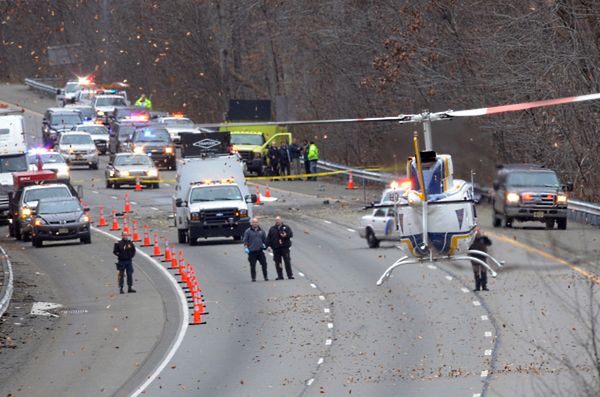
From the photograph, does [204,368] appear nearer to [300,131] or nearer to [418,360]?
[418,360]

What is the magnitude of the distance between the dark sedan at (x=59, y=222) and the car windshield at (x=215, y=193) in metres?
3.64

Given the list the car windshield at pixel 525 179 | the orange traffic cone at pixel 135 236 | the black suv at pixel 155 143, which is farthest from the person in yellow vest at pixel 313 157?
the car windshield at pixel 525 179

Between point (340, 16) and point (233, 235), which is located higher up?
point (340, 16)

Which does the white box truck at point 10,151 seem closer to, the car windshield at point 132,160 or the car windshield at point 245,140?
the car windshield at point 132,160

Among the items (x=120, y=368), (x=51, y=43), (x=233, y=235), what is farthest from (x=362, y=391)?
(x=51, y=43)

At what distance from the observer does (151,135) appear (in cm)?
6712

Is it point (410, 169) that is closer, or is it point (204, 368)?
point (410, 169)

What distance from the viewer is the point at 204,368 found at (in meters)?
27.2

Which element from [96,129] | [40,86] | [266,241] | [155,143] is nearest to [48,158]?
[155,143]

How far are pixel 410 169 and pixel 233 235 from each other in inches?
913

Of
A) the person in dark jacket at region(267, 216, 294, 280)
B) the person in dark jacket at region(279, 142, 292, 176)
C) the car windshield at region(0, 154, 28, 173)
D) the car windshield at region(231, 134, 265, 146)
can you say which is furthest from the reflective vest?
the person in dark jacket at region(267, 216, 294, 280)

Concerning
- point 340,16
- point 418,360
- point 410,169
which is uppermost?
point 340,16

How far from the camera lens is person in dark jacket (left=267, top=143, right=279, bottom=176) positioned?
2446 inches

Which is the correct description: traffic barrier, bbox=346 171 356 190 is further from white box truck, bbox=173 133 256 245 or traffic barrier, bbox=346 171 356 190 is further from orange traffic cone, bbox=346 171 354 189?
white box truck, bbox=173 133 256 245
